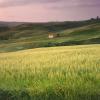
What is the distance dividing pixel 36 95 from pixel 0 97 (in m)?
1.04

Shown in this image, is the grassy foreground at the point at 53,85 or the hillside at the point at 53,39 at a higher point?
the grassy foreground at the point at 53,85

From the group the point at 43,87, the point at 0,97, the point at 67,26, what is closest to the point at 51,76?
the point at 43,87

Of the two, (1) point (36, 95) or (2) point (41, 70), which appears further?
(2) point (41, 70)

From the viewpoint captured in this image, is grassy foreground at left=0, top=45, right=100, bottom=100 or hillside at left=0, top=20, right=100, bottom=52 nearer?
grassy foreground at left=0, top=45, right=100, bottom=100

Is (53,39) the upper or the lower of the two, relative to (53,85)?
lower

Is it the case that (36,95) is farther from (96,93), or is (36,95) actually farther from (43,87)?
(96,93)

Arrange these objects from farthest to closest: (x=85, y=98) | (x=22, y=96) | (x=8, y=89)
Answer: (x=8, y=89)
(x=22, y=96)
(x=85, y=98)

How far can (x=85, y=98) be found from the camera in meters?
9.05

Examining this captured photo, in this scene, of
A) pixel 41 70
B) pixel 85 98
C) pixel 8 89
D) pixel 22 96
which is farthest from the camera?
pixel 41 70

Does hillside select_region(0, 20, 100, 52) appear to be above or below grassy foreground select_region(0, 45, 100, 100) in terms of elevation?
below

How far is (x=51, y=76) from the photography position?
431 inches

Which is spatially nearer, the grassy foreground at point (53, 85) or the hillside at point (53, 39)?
the grassy foreground at point (53, 85)

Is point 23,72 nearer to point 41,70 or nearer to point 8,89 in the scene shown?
point 41,70

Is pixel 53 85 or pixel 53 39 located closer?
pixel 53 85
